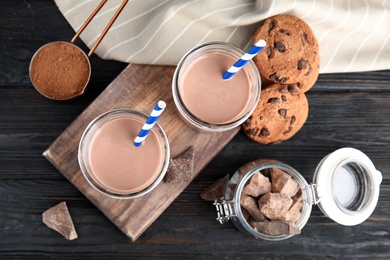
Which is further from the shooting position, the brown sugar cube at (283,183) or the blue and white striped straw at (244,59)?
the brown sugar cube at (283,183)

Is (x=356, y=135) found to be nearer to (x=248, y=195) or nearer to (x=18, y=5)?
(x=248, y=195)

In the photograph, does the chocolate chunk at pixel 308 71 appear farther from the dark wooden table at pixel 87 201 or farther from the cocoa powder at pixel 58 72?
the cocoa powder at pixel 58 72

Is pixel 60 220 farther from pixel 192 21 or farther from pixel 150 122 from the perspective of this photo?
pixel 192 21

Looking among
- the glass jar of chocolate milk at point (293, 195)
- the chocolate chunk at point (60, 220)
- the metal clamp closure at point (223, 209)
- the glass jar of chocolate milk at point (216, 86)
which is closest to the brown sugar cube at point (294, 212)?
the glass jar of chocolate milk at point (293, 195)

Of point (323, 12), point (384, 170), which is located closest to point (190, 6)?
point (323, 12)

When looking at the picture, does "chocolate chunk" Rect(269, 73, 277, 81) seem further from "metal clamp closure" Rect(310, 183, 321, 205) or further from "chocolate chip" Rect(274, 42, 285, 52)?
"metal clamp closure" Rect(310, 183, 321, 205)

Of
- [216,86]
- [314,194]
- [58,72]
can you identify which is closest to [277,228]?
[314,194]
